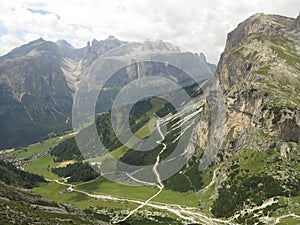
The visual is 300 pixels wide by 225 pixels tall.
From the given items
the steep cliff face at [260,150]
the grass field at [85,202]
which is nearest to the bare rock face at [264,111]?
the steep cliff face at [260,150]

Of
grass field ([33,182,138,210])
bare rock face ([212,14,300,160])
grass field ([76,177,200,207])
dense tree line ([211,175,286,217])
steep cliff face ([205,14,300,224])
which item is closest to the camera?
steep cliff face ([205,14,300,224])

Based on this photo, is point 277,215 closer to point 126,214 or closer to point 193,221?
point 193,221

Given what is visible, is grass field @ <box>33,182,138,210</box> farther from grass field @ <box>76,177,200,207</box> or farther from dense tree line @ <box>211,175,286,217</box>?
dense tree line @ <box>211,175,286,217</box>

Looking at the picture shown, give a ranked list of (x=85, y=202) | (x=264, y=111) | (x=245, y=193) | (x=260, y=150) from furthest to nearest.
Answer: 1. (x=85, y=202)
2. (x=264, y=111)
3. (x=260, y=150)
4. (x=245, y=193)

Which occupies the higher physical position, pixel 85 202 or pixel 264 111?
pixel 264 111

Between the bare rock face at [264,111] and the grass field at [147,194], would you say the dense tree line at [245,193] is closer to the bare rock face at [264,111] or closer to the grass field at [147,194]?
the grass field at [147,194]

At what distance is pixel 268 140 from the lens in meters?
150

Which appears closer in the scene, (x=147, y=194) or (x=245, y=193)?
(x=245, y=193)

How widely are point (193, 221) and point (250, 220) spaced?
22993 millimetres

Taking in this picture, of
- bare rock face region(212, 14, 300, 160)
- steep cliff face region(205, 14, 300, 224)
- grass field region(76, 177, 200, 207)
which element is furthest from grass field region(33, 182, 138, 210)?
bare rock face region(212, 14, 300, 160)

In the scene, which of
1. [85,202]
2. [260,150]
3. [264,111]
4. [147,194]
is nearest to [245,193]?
[260,150]

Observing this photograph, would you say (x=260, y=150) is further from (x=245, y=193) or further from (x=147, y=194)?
(x=147, y=194)

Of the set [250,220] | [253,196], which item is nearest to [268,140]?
[253,196]

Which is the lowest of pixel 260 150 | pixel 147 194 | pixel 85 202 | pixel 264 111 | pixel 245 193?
pixel 85 202
